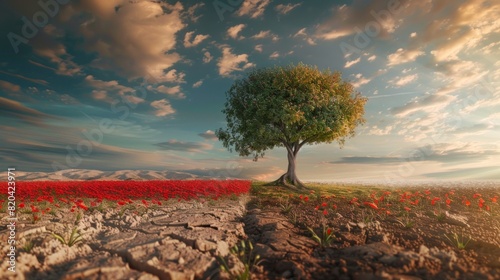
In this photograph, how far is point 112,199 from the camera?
1231 centimetres

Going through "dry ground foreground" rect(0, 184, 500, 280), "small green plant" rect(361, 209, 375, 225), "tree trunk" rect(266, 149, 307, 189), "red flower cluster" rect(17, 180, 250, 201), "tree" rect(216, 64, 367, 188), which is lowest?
"dry ground foreground" rect(0, 184, 500, 280)

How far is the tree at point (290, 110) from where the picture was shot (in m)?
21.7

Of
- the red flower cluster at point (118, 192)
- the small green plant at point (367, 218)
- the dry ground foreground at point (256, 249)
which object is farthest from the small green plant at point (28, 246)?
the small green plant at point (367, 218)

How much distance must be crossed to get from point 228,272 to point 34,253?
3968mm

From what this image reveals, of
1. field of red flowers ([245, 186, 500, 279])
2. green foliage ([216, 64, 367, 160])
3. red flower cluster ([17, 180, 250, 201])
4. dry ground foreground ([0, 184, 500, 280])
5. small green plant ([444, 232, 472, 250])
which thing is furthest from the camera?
green foliage ([216, 64, 367, 160])

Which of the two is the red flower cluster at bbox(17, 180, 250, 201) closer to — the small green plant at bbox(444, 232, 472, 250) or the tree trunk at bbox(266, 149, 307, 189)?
the tree trunk at bbox(266, 149, 307, 189)

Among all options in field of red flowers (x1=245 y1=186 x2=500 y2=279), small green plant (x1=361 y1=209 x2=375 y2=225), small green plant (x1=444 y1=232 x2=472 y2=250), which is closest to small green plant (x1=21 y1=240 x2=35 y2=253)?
field of red flowers (x1=245 y1=186 x2=500 y2=279)

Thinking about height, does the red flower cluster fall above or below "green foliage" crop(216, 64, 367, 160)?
below

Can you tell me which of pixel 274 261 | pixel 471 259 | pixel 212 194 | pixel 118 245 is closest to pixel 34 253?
pixel 118 245

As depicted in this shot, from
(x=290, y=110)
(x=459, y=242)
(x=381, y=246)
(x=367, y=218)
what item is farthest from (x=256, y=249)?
(x=290, y=110)

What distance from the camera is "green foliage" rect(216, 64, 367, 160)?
21.6 meters

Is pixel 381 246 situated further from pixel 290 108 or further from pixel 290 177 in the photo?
pixel 290 177

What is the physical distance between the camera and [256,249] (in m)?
6.23

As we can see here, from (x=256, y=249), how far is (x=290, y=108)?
603 inches
